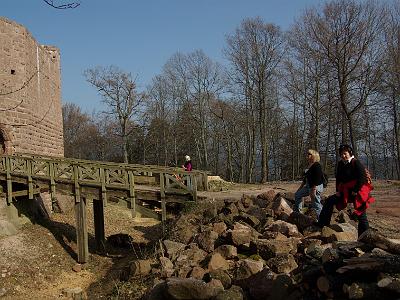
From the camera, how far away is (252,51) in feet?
98.1

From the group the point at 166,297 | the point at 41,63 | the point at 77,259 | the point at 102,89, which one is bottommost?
the point at 77,259

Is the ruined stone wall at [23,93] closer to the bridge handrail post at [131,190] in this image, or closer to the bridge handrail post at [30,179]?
the bridge handrail post at [30,179]

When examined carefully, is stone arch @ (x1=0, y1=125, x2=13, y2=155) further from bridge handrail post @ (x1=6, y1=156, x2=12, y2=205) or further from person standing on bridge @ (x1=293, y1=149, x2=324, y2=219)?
person standing on bridge @ (x1=293, y1=149, x2=324, y2=219)

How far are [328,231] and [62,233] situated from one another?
9.87 metres

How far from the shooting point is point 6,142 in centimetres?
1477

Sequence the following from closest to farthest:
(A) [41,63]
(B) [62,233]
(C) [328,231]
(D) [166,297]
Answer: (D) [166,297] → (C) [328,231] → (B) [62,233] → (A) [41,63]

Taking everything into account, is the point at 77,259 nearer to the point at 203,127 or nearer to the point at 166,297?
the point at 166,297

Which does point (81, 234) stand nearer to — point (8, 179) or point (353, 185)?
point (8, 179)

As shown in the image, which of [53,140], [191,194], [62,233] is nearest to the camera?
[191,194]

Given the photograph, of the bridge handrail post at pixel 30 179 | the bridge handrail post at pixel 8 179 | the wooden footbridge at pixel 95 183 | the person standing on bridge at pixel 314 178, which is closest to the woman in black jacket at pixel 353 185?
the person standing on bridge at pixel 314 178

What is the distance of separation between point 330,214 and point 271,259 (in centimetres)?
160

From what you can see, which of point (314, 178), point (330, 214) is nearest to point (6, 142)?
point (314, 178)

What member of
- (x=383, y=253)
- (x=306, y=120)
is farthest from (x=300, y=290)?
(x=306, y=120)

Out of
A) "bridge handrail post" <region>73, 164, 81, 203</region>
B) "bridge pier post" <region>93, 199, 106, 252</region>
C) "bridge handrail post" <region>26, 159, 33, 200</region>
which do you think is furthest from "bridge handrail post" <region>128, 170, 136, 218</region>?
"bridge handrail post" <region>26, 159, 33, 200</region>
